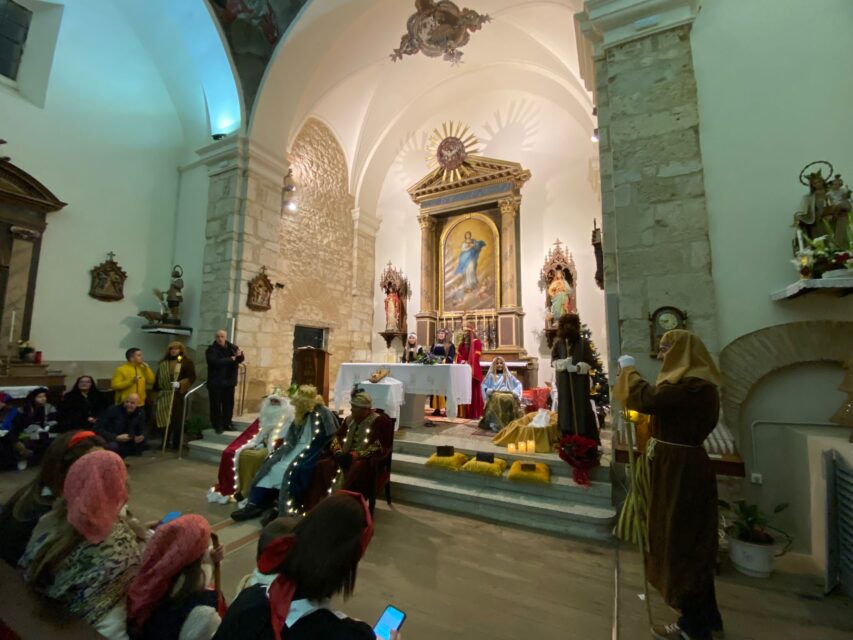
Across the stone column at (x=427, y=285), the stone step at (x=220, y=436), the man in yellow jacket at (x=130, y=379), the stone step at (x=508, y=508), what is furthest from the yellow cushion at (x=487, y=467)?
the stone column at (x=427, y=285)

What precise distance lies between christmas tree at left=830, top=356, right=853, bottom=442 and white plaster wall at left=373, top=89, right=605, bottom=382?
5.50 metres

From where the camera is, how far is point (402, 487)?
13.9ft

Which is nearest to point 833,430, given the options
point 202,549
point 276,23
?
point 202,549

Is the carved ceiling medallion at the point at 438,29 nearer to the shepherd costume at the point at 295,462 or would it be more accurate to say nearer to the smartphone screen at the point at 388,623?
the shepherd costume at the point at 295,462

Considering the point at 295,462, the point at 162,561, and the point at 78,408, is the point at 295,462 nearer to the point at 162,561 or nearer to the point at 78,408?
the point at 162,561

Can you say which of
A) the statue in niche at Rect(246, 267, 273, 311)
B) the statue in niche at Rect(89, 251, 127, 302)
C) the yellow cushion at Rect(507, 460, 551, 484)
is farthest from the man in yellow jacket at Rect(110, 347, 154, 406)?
the yellow cushion at Rect(507, 460, 551, 484)

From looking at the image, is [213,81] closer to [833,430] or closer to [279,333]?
[279,333]

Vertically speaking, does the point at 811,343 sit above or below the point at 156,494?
above

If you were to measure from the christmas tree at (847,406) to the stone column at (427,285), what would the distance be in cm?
788

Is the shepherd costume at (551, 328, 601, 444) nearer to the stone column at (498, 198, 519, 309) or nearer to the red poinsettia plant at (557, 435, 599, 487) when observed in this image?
the red poinsettia plant at (557, 435, 599, 487)

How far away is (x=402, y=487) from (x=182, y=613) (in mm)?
3062

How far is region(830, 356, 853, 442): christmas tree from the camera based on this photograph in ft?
9.95

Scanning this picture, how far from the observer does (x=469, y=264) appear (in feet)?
34.4

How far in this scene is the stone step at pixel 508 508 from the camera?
3.42m
